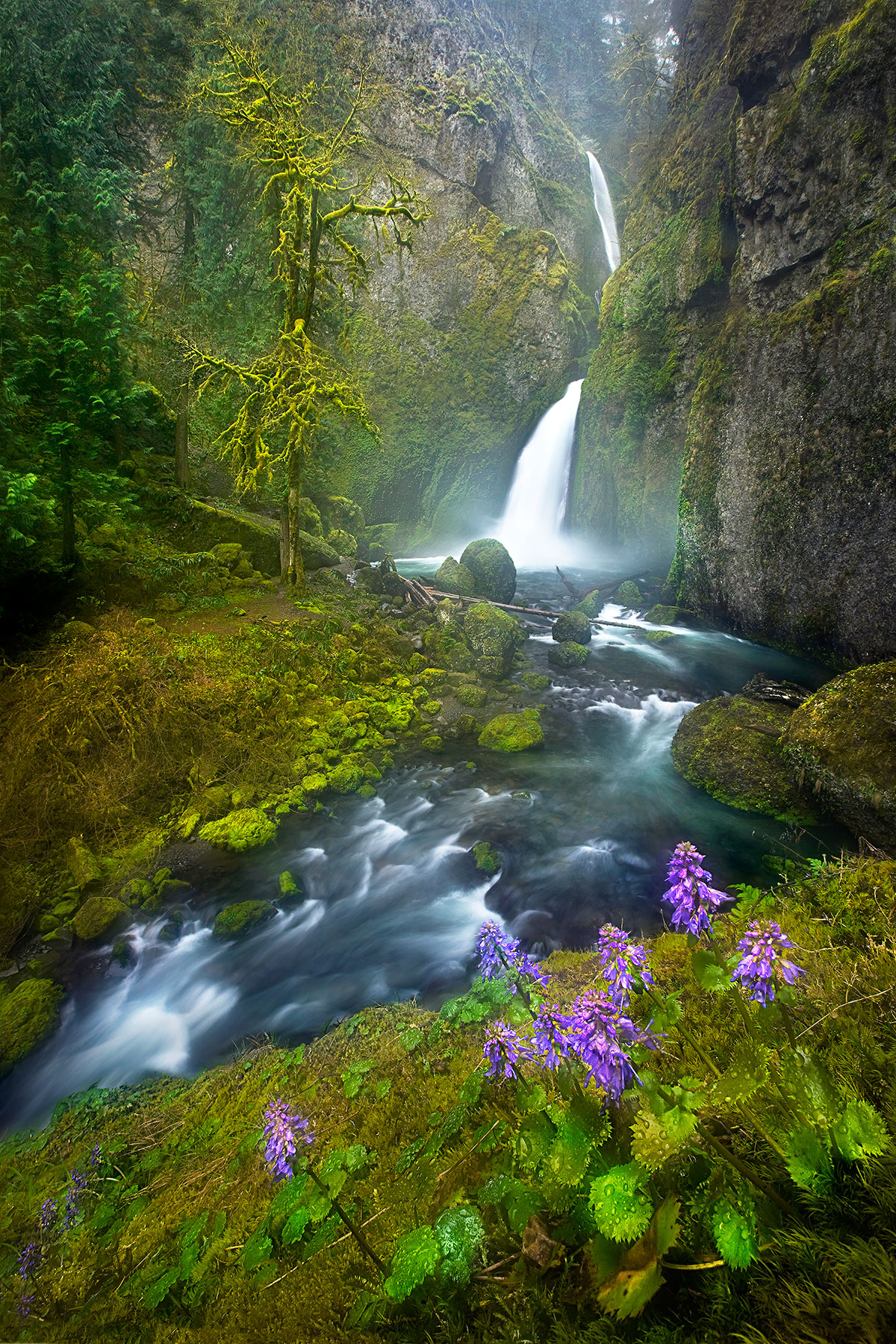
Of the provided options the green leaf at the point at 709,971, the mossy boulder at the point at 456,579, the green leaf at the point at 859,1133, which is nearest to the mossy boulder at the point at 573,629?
the mossy boulder at the point at 456,579

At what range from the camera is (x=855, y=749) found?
206 inches

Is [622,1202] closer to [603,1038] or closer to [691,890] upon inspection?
[603,1038]

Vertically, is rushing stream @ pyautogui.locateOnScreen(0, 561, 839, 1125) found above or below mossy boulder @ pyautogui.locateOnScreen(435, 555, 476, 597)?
below

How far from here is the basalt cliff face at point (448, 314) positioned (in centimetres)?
2552

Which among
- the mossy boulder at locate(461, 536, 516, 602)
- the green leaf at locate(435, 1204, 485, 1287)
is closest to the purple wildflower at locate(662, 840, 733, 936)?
the green leaf at locate(435, 1204, 485, 1287)

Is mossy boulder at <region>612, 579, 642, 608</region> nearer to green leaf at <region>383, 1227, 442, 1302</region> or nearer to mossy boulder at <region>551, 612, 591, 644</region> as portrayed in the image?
mossy boulder at <region>551, 612, 591, 644</region>

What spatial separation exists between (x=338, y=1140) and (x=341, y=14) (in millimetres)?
41893

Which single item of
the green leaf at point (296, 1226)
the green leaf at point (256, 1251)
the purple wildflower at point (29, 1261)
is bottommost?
the purple wildflower at point (29, 1261)

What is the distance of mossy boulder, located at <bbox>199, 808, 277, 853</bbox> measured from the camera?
582 cm

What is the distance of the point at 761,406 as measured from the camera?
32.2ft

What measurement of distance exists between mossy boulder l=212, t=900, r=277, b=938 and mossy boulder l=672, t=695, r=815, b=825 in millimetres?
5358

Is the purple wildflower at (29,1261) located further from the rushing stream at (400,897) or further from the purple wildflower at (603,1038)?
the purple wildflower at (603,1038)

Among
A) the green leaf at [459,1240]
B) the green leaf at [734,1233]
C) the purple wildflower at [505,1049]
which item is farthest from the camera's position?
the purple wildflower at [505,1049]

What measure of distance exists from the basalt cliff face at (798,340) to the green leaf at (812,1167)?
868 centimetres
